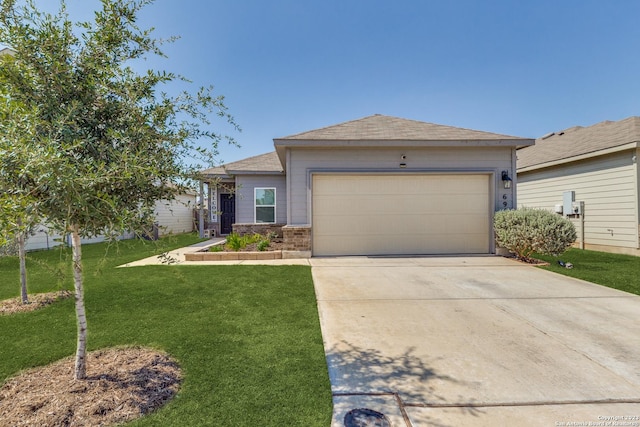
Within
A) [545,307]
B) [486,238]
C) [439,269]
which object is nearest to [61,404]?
[545,307]

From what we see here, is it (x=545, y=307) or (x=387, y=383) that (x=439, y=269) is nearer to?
(x=545, y=307)

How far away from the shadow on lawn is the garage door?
555cm

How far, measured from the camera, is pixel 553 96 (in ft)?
47.1

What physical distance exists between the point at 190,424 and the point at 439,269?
6.16 meters

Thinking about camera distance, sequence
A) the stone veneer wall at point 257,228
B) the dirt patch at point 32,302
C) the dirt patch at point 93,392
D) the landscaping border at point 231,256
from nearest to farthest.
A: 1. the dirt patch at point 93,392
2. the dirt patch at point 32,302
3. the landscaping border at point 231,256
4. the stone veneer wall at point 257,228

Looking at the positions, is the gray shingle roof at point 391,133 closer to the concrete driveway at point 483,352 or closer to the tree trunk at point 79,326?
the concrete driveway at point 483,352

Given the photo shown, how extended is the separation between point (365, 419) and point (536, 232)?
22.7 feet

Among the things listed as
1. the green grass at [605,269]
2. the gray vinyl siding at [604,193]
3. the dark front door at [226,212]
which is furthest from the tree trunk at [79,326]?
the gray vinyl siding at [604,193]

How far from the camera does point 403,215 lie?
848 centimetres

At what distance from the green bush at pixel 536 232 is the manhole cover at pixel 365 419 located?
269 inches

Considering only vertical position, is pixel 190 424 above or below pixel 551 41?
below

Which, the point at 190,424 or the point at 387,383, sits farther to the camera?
the point at 387,383

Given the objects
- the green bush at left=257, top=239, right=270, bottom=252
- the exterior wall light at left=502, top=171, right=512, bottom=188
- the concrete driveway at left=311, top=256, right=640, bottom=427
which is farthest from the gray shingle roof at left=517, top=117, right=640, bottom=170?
the green bush at left=257, top=239, right=270, bottom=252

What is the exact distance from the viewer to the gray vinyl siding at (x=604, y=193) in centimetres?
853
